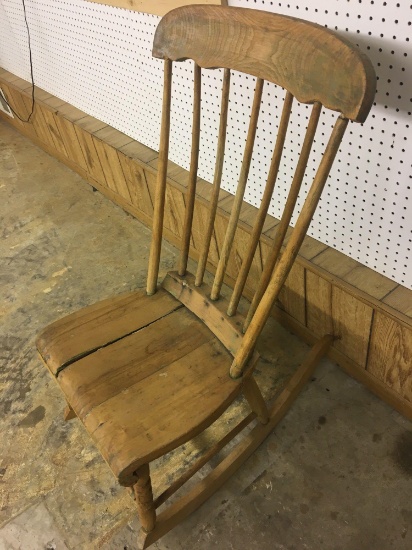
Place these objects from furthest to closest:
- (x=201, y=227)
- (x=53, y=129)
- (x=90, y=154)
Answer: (x=53, y=129), (x=90, y=154), (x=201, y=227)

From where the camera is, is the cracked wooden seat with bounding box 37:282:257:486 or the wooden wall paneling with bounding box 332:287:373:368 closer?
the cracked wooden seat with bounding box 37:282:257:486

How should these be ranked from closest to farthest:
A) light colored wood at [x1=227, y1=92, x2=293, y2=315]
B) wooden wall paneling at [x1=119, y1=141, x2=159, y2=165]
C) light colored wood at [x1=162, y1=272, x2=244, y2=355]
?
light colored wood at [x1=227, y1=92, x2=293, y2=315], light colored wood at [x1=162, y1=272, x2=244, y2=355], wooden wall paneling at [x1=119, y1=141, x2=159, y2=165]

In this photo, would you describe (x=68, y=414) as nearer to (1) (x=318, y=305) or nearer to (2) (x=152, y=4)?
(1) (x=318, y=305)

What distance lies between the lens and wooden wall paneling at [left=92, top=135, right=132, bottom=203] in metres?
1.98

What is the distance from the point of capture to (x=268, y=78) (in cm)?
86

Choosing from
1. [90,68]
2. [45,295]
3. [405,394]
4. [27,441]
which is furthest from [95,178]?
[405,394]

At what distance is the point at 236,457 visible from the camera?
1262mm

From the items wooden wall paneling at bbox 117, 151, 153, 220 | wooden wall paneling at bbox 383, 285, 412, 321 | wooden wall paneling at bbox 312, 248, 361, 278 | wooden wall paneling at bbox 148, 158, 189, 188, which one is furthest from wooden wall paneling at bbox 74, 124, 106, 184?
wooden wall paneling at bbox 383, 285, 412, 321

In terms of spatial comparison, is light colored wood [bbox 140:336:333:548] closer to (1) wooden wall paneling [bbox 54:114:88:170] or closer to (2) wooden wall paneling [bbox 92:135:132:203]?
(2) wooden wall paneling [bbox 92:135:132:203]

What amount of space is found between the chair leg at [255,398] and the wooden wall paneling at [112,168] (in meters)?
1.20

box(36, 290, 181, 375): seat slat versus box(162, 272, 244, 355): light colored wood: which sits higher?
box(162, 272, 244, 355): light colored wood

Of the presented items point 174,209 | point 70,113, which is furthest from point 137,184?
point 70,113

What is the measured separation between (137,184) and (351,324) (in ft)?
3.60

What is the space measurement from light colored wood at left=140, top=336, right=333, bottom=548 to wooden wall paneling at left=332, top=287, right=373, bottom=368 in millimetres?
54
